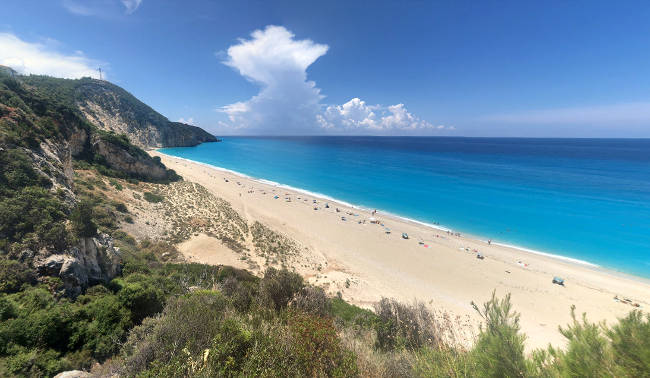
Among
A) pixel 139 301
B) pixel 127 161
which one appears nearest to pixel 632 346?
pixel 139 301

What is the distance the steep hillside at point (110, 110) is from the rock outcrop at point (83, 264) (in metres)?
71.5

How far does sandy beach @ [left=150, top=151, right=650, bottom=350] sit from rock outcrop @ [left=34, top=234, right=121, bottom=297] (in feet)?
18.9

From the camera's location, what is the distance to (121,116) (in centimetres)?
8244

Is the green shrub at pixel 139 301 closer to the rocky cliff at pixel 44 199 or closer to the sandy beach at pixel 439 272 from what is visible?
the rocky cliff at pixel 44 199

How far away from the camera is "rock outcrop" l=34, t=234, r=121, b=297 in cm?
865

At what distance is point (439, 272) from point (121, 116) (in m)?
113

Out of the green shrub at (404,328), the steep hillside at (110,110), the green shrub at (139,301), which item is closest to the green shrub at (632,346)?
the green shrub at (404,328)

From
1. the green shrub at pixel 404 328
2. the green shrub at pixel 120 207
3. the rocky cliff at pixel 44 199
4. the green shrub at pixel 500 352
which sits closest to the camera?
the green shrub at pixel 500 352

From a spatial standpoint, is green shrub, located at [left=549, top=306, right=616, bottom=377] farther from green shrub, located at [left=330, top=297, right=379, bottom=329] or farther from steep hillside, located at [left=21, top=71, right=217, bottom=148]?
steep hillside, located at [left=21, top=71, right=217, bottom=148]

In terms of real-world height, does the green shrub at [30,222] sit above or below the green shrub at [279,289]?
above

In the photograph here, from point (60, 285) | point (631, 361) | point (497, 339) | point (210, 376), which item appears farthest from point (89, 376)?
point (631, 361)

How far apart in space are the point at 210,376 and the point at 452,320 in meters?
15.1

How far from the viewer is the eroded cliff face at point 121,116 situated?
69438mm

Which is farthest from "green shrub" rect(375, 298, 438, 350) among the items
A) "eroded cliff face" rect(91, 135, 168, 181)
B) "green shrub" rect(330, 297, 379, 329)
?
"eroded cliff face" rect(91, 135, 168, 181)
